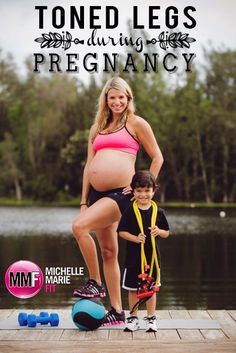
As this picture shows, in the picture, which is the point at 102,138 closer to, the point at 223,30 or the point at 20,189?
the point at 223,30

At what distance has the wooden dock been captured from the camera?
14.0ft

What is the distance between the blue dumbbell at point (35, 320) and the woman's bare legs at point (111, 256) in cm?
40

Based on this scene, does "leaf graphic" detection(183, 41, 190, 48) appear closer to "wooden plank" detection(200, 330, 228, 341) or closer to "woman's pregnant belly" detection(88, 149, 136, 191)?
"woman's pregnant belly" detection(88, 149, 136, 191)

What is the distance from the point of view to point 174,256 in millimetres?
11453

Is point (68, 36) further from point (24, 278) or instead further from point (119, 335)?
point (119, 335)

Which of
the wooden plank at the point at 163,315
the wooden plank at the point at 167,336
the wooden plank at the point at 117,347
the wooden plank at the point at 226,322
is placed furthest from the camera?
the wooden plank at the point at 163,315

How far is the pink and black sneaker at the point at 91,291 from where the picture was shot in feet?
16.3

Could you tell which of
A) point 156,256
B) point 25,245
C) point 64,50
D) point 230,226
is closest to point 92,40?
point 64,50

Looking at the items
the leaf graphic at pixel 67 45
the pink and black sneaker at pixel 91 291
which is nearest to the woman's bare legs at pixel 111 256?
the pink and black sneaker at pixel 91 291

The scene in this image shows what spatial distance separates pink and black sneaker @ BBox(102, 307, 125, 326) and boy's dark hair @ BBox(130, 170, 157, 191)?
863 mm

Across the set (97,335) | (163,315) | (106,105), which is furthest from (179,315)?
(106,105)

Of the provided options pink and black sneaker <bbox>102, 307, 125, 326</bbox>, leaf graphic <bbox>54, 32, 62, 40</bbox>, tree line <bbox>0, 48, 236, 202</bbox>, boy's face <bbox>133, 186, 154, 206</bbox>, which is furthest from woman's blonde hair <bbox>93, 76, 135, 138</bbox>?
tree line <bbox>0, 48, 236, 202</bbox>

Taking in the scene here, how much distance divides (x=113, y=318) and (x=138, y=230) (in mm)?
662

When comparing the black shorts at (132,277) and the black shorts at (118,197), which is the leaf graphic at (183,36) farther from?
the black shorts at (132,277)
